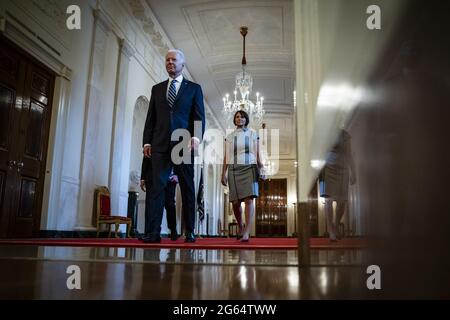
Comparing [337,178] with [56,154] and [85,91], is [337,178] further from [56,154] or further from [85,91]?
[85,91]

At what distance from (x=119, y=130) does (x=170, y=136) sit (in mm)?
3933

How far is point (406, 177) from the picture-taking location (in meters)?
0.44

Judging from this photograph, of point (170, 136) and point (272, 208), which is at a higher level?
point (272, 208)

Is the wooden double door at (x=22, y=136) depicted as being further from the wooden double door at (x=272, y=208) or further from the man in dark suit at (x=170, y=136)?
the wooden double door at (x=272, y=208)

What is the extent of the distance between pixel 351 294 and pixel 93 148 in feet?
18.6

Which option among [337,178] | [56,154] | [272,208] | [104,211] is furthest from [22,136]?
[272,208]

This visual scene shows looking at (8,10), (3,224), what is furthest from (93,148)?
(8,10)

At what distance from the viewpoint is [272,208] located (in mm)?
19797

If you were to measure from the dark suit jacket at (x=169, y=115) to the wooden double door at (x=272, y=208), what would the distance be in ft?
54.5

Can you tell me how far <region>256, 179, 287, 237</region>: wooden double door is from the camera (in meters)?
19.6

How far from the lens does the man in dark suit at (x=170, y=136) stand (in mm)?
2854

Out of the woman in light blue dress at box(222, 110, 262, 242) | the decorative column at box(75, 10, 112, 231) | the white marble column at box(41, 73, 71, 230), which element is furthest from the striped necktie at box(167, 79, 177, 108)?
the decorative column at box(75, 10, 112, 231)

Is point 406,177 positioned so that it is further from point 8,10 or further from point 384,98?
point 8,10

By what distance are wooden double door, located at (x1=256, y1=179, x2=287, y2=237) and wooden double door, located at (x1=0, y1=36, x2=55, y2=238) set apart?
1519 cm
